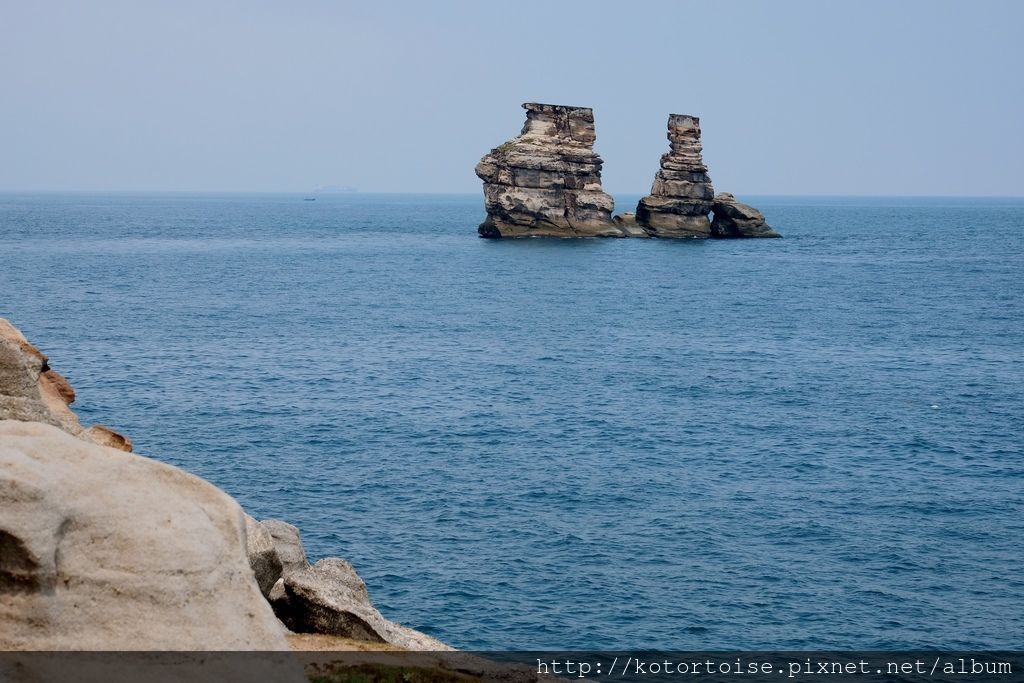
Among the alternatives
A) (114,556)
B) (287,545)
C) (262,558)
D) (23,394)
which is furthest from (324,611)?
(23,394)

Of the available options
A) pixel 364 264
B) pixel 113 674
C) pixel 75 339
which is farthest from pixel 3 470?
pixel 364 264

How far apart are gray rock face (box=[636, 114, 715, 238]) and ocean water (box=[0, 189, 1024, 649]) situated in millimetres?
46890

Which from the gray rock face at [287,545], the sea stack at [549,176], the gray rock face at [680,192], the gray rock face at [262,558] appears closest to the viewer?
the gray rock face at [262,558]

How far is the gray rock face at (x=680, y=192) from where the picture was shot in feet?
493

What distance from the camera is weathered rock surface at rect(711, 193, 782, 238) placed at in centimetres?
16488

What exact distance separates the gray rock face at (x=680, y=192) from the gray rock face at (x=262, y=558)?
135456 mm

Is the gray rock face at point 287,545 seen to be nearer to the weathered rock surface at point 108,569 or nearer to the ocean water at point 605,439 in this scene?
the weathered rock surface at point 108,569

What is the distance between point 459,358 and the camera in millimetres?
71188

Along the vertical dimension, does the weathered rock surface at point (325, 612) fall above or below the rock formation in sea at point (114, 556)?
below

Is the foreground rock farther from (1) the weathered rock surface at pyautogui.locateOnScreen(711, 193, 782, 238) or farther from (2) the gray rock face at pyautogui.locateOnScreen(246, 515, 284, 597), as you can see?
(1) the weathered rock surface at pyautogui.locateOnScreen(711, 193, 782, 238)

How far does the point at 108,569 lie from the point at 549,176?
135m

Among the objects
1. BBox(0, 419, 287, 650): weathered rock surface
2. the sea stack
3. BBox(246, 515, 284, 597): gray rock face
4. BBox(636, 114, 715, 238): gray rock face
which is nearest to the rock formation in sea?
BBox(0, 419, 287, 650): weathered rock surface

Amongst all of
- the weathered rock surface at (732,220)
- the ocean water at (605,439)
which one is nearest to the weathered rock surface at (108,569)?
the ocean water at (605,439)

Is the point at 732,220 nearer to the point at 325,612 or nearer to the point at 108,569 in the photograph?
the point at 325,612
